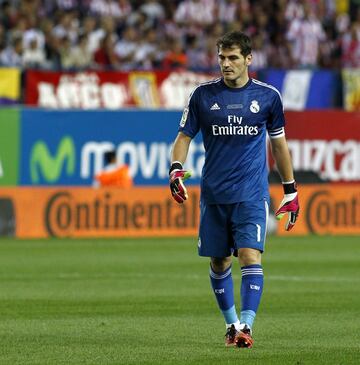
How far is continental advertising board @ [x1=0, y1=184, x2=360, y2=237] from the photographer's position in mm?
23062

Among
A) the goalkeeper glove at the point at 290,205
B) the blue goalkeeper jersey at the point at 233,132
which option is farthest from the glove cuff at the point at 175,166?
the goalkeeper glove at the point at 290,205

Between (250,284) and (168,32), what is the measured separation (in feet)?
61.6

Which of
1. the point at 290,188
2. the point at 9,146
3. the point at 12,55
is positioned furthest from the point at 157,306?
the point at 12,55

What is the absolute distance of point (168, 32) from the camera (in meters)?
28.1

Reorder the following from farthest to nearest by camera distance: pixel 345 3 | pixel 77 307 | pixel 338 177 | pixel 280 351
→ 1. pixel 345 3
2. pixel 338 177
3. pixel 77 307
4. pixel 280 351

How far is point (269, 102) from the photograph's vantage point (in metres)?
9.99

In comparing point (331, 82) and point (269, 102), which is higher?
point (269, 102)

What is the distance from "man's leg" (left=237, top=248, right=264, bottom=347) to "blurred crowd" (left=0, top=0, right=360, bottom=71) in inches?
638

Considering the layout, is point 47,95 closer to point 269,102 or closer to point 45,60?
point 45,60

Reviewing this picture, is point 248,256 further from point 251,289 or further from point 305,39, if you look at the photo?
point 305,39

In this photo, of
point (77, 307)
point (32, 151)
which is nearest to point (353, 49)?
point (32, 151)

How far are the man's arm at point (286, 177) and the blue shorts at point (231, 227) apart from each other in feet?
0.64

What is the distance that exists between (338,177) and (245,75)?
689 inches

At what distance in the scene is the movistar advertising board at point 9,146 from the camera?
2473 centimetres
